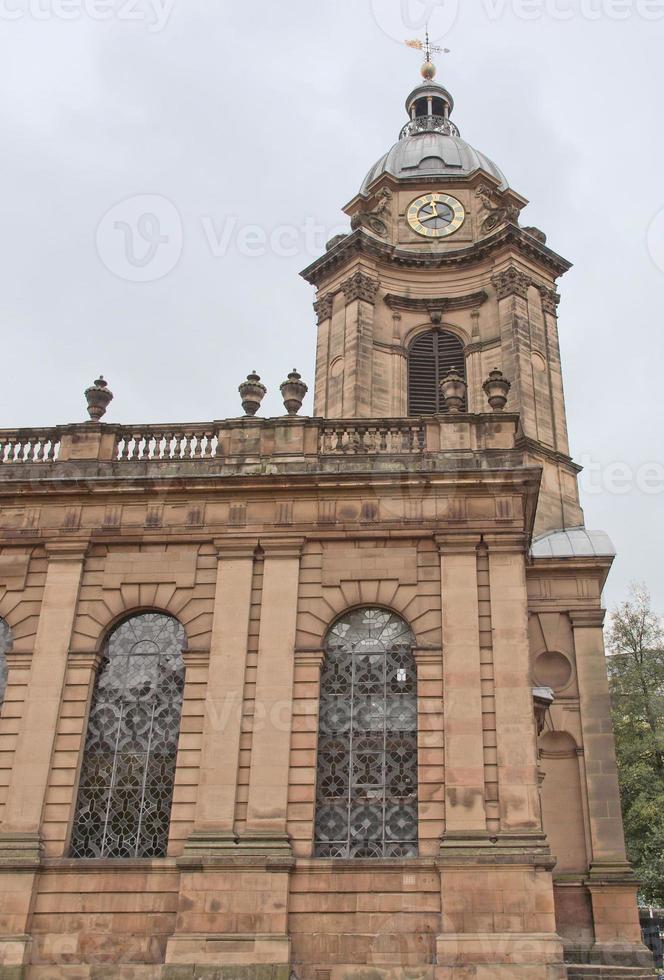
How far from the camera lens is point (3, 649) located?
1838cm

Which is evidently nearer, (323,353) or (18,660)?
(18,660)

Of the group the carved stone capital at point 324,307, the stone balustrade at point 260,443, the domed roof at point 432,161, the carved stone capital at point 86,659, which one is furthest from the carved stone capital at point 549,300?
the carved stone capital at point 86,659

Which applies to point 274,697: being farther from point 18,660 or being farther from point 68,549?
point 68,549

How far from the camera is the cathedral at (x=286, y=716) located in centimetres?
1550

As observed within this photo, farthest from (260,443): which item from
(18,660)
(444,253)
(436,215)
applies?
(436,215)

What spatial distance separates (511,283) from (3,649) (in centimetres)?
1807

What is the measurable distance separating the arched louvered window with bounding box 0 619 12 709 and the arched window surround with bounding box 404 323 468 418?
1353cm

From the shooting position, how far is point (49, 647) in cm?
1794

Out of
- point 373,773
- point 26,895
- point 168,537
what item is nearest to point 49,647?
point 168,537

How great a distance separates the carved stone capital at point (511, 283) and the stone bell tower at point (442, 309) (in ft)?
0.12

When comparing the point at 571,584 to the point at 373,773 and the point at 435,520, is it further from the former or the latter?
the point at 373,773

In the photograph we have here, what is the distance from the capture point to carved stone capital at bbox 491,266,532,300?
2927 cm

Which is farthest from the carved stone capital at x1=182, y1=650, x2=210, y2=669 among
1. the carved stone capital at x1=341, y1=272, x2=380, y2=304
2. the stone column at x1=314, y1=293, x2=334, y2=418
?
the carved stone capital at x1=341, y1=272, x2=380, y2=304

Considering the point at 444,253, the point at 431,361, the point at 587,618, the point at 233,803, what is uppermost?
the point at 444,253
